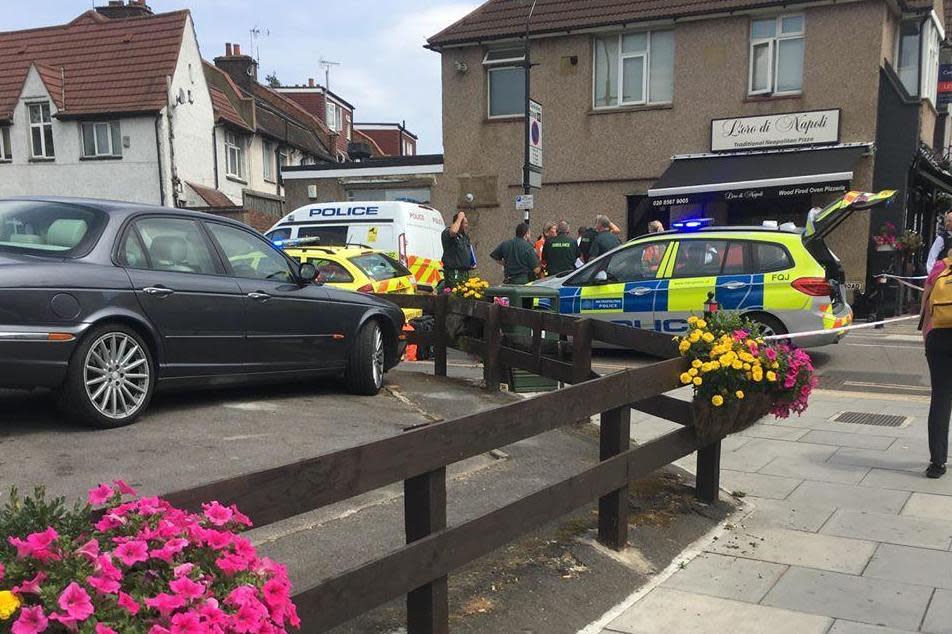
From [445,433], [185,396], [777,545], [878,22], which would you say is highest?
[878,22]

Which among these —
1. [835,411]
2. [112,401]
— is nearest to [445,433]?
[112,401]

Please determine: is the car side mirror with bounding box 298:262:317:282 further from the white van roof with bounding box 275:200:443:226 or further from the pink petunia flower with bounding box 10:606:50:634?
the white van roof with bounding box 275:200:443:226

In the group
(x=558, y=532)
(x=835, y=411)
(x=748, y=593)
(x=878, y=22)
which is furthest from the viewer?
(x=878, y=22)

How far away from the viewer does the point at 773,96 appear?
16.2 meters

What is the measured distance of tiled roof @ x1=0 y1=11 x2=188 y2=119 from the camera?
25734 millimetres

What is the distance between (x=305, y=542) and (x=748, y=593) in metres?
2.10

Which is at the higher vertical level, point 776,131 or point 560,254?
point 776,131

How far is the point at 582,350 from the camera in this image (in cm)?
592

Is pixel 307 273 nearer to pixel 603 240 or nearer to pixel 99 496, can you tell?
pixel 99 496

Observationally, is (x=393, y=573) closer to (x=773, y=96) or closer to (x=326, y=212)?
(x=326, y=212)

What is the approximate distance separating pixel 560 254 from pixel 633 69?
7.74 metres

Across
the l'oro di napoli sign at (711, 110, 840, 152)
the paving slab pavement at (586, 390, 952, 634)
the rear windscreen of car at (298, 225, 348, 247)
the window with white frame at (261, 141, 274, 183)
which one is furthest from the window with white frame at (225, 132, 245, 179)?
the paving slab pavement at (586, 390, 952, 634)

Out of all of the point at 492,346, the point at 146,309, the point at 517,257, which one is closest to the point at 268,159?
the point at 517,257

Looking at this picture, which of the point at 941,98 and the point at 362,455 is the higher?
the point at 941,98
